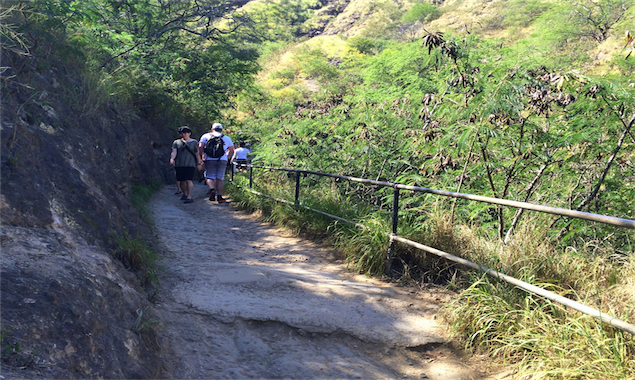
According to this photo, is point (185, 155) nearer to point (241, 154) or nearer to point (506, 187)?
point (241, 154)

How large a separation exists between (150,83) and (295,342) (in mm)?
10669

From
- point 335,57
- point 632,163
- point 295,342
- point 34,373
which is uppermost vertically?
point 335,57

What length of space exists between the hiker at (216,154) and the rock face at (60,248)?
435 centimetres

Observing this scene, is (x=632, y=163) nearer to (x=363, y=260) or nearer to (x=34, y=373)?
(x=363, y=260)

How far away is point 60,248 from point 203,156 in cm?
742

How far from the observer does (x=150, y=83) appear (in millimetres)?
12188

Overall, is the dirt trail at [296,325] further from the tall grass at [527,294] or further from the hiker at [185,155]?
the hiker at [185,155]

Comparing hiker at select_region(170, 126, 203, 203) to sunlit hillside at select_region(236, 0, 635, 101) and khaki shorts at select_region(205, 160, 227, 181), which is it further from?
sunlit hillside at select_region(236, 0, 635, 101)

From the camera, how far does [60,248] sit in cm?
299

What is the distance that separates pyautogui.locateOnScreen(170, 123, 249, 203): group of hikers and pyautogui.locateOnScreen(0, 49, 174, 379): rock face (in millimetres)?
4268

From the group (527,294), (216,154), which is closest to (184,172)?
(216,154)

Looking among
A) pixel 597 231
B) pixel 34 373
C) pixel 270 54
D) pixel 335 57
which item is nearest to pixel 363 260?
pixel 597 231

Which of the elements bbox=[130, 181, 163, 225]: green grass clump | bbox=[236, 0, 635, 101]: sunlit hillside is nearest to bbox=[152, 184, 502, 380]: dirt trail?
bbox=[236, 0, 635, 101]: sunlit hillside

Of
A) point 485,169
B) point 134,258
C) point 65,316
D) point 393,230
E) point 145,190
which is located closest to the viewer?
point 65,316
